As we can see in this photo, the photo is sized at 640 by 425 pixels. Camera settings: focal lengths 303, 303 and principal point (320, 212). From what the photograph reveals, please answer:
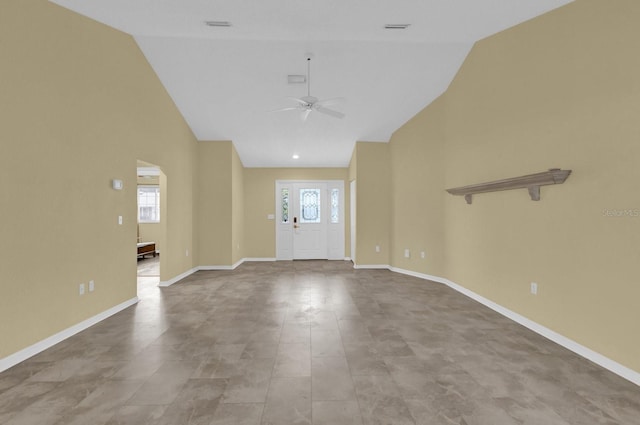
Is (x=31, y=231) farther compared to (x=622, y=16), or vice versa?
(x=31, y=231)

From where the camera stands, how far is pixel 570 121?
9.44 ft

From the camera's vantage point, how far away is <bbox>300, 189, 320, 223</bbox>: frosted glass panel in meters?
8.60

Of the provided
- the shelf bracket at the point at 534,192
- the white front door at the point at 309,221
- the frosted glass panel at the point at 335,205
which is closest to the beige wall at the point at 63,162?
the white front door at the point at 309,221

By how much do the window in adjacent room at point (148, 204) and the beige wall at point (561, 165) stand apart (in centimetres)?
934

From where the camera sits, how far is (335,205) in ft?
28.2

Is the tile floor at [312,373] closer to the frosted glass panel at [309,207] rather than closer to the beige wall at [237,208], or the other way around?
the beige wall at [237,208]

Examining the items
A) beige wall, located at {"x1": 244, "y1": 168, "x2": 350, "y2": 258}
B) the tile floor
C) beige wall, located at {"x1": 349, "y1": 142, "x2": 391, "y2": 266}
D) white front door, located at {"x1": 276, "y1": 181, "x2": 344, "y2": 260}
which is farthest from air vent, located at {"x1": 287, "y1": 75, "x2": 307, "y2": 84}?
white front door, located at {"x1": 276, "y1": 181, "x2": 344, "y2": 260}

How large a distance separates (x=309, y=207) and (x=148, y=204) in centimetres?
566

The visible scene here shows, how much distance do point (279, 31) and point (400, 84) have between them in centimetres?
234

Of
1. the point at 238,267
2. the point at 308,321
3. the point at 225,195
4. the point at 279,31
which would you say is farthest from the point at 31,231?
the point at 238,267

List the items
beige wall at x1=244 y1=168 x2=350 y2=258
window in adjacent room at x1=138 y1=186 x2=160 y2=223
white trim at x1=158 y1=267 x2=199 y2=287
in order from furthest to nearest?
window in adjacent room at x1=138 y1=186 x2=160 y2=223
beige wall at x1=244 y1=168 x2=350 y2=258
white trim at x1=158 y1=267 x2=199 y2=287

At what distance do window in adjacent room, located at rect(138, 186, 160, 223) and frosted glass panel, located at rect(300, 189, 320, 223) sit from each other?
16.8 feet

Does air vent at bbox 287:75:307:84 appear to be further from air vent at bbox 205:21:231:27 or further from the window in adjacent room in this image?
the window in adjacent room

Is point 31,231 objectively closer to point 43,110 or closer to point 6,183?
point 6,183
